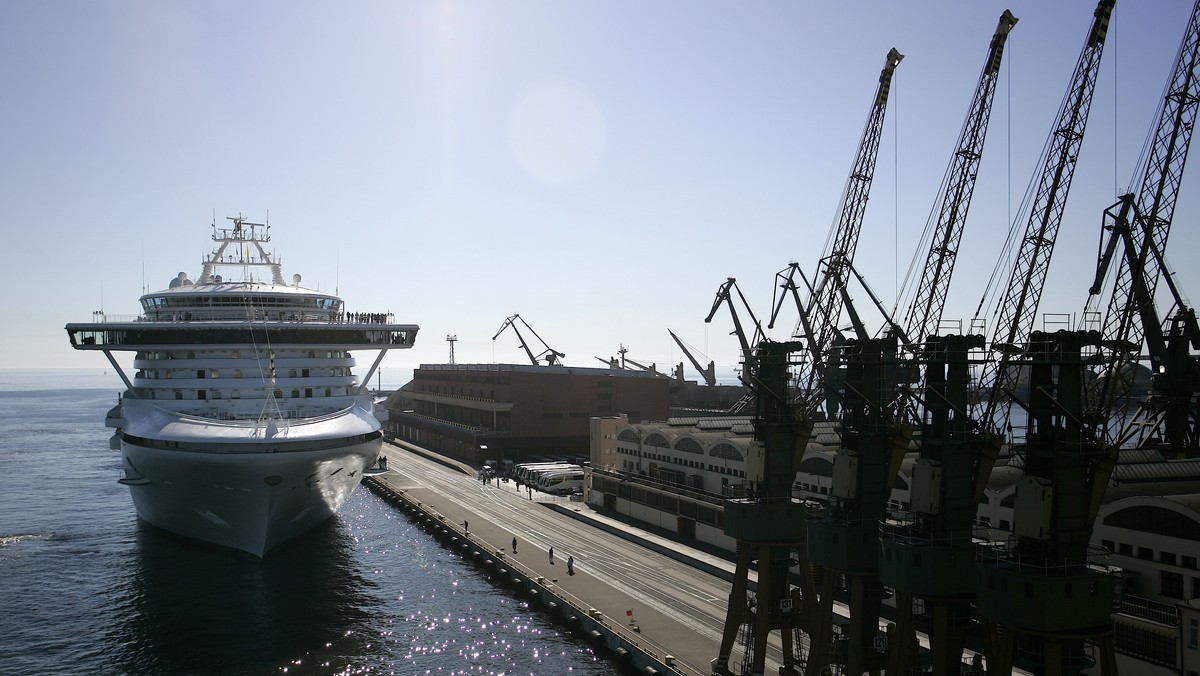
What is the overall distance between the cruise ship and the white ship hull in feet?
0.29

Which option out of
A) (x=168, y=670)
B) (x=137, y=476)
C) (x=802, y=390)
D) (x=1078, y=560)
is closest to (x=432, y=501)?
(x=137, y=476)

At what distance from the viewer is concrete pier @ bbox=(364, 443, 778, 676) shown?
3828 centimetres

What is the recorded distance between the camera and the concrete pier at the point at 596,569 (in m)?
38.3

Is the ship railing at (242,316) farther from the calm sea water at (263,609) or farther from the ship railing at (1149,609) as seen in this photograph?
the ship railing at (1149,609)

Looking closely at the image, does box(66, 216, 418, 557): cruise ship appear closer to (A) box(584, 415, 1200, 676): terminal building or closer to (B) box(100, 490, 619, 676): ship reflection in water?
(B) box(100, 490, 619, 676): ship reflection in water

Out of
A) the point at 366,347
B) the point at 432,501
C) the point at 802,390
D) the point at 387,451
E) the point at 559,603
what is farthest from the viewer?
the point at 387,451

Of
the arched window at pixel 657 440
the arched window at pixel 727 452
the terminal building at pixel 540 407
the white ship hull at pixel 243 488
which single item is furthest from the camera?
the terminal building at pixel 540 407

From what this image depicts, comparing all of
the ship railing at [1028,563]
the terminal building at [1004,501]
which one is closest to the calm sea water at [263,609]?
the terminal building at [1004,501]

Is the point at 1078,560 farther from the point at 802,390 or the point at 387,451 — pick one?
the point at 387,451

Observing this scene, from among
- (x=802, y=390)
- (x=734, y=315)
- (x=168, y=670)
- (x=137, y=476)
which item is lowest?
(x=168, y=670)

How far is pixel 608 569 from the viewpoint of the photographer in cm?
5122

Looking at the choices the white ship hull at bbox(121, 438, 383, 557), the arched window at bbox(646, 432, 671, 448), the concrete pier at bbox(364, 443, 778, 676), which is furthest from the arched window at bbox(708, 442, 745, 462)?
the white ship hull at bbox(121, 438, 383, 557)

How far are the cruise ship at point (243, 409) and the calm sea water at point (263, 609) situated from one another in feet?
10.8

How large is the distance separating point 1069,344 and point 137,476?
51500 mm
